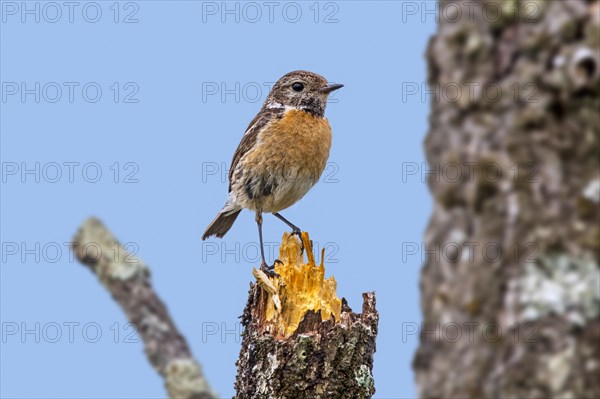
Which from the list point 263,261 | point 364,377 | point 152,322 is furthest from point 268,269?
point 152,322

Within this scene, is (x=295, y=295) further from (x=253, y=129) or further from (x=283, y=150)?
(x=253, y=129)

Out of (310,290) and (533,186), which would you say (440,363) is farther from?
(310,290)

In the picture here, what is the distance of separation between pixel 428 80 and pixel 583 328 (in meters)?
0.72

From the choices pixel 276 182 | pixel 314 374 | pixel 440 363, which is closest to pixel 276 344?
pixel 314 374

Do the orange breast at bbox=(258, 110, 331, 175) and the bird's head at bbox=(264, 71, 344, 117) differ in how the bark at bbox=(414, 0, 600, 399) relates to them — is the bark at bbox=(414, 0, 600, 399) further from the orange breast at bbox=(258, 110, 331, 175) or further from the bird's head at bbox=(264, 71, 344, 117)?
the bird's head at bbox=(264, 71, 344, 117)

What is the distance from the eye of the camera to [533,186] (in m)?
2.08

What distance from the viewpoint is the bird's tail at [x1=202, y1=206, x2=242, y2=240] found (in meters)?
9.55

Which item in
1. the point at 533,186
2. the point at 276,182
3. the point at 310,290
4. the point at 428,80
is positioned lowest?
the point at 533,186

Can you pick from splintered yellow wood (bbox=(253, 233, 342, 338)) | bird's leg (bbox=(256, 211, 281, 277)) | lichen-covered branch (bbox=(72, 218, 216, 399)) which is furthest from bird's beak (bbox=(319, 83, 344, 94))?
lichen-covered branch (bbox=(72, 218, 216, 399))

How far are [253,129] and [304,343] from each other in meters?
3.54

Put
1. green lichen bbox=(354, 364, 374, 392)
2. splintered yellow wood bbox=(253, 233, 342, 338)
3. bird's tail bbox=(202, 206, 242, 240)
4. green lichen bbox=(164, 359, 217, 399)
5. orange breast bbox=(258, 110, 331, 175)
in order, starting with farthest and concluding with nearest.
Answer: bird's tail bbox=(202, 206, 242, 240), orange breast bbox=(258, 110, 331, 175), splintered yellow wood bbox=(253, 233, 342, 338), green lichen bbox=(354, 364, 374, 392), green lichen bbox=(164, 359, 217, 399)

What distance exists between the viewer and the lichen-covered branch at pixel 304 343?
19.6 ft

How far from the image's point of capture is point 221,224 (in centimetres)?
966

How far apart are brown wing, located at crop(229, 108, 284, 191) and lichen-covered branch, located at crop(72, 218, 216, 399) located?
255 inches
